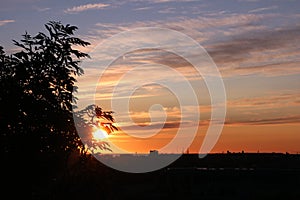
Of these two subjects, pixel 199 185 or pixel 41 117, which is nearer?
pixel 41 117

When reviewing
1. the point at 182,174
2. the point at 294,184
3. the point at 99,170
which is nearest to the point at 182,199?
the point at 182,174

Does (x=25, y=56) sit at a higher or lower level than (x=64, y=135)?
higher

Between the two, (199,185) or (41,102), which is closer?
(41,102)

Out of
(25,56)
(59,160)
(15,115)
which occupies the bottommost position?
(59,160)

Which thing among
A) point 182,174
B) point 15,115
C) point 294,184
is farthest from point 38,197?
point 294,184

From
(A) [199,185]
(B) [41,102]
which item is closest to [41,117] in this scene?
(B) [41,102]

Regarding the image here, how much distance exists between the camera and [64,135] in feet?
52.7

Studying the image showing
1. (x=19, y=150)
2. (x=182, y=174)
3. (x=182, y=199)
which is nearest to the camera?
(x=19, y=150)

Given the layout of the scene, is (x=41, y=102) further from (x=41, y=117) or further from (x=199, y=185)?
(x=199, y=185)

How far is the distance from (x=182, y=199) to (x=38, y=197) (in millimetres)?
20412

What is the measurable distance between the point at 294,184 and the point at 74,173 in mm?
34496

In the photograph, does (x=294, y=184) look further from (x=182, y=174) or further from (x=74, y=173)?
(x=74, y=173)

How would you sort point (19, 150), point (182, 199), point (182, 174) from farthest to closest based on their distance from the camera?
point (182, 174) → point (182, 199) → point (19, 150)

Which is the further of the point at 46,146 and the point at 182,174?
the point at 182,174
